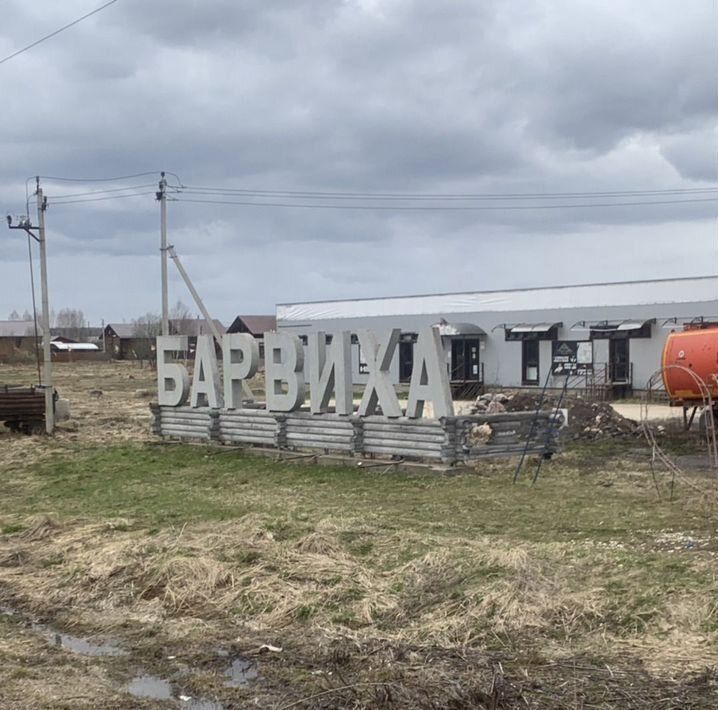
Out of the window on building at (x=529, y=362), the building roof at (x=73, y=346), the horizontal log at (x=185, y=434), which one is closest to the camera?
the horizontal log at (x=185, y=434)

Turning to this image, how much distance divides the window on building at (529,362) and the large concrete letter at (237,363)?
23731 mm

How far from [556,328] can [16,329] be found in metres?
94.9

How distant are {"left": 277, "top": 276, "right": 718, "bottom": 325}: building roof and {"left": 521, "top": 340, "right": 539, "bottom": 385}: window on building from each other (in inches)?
68.5

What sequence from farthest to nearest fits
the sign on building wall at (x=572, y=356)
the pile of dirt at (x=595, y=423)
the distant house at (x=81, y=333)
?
1. the distant house at (x=81, y=333)
2. the sign on building wall at (x=572, y=356)
3. the pile of dirt at (x=595, y=423)

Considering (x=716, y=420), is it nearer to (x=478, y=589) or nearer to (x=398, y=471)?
(x=398, y=471)

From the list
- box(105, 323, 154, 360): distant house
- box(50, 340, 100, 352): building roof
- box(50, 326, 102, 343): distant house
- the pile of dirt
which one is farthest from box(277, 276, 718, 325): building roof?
box(50, 326, 102, 343): distant house

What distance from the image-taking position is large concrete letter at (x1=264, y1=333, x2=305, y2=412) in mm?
19031

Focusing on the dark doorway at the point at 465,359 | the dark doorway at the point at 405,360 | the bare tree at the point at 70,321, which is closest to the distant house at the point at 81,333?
the bare tree at the point at 70,321

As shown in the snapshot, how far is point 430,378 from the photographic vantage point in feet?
55.1

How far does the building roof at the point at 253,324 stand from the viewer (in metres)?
96.6

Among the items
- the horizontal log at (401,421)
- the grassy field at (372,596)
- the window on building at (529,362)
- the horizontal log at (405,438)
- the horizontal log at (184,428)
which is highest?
the window on building at (529,362)

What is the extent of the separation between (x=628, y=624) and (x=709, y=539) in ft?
10.3

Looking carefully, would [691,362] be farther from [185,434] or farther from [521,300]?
[521,300]

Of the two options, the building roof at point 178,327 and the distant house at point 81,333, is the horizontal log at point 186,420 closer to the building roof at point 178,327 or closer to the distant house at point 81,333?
the building roof at point 178,327
